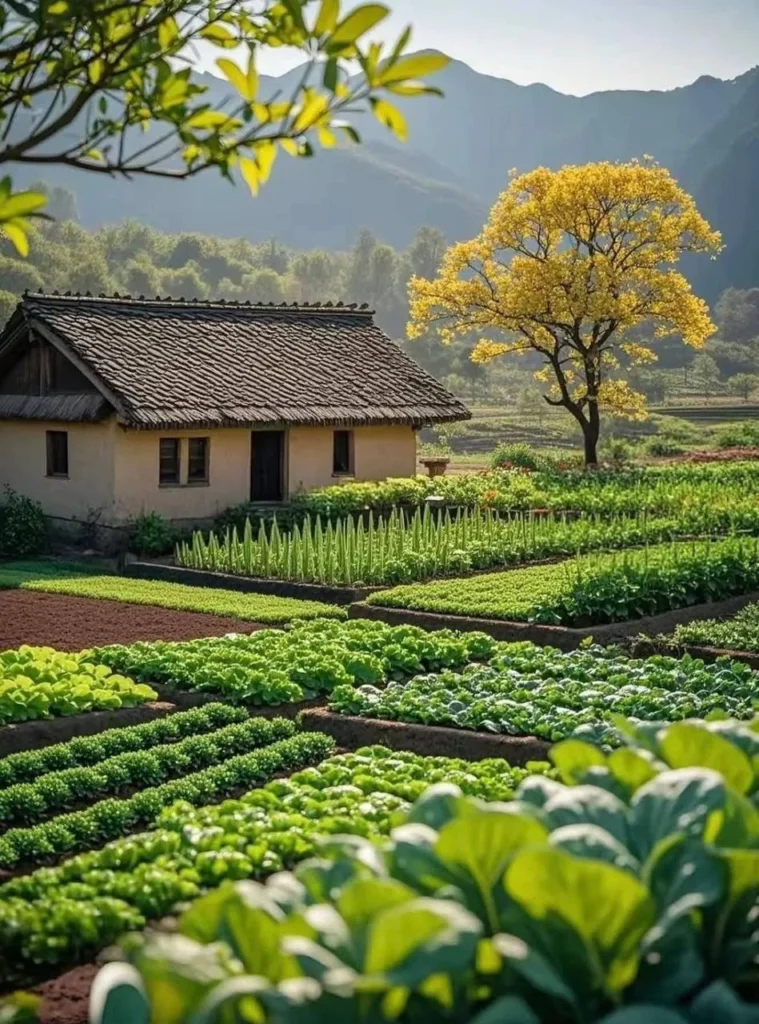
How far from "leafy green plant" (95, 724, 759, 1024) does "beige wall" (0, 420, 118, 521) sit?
2120 centimetres

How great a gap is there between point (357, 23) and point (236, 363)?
76.6ft

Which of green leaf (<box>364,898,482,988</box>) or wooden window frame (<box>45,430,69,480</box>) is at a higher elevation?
wooden window frame (<box>45,430,69,480</box>)

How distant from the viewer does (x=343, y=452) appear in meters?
28.4

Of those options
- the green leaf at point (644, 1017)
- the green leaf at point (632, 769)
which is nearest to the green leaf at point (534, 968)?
the green leaf at point (644, 1017)

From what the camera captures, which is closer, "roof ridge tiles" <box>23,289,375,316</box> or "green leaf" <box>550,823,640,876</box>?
"green leaf" <box>550,823,640,876</box>

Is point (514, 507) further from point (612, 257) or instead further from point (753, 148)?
point (753, 148)

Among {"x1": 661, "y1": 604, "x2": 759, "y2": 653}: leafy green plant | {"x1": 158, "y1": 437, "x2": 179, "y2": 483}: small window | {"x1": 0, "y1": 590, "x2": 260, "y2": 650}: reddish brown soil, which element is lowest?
{"x1": 0, "y1": 590, "x2": 260, "y2": 650}: reddish brown soil

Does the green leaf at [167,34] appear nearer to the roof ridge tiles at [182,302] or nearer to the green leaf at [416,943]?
the green leaf at [416,943]

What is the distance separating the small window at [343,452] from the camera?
92.6ft

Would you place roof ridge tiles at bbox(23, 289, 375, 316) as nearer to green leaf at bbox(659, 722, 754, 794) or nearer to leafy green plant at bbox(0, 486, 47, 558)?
leafy green plant at bbox(0, 486, 47, 558)

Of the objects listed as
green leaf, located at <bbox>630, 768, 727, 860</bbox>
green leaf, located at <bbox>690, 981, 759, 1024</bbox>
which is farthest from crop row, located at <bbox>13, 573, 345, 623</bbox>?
green leaf, located at <bbox>690, 981, 759, 1024</bbox>

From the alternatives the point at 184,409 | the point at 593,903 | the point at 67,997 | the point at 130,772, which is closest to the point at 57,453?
the point at 184,409

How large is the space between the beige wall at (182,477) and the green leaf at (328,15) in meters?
20.4

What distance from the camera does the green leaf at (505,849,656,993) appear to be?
11.2 ft
